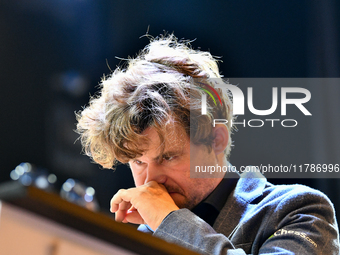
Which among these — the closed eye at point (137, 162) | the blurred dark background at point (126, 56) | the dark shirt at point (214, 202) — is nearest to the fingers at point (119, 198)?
the closed eye at point (137, 162)

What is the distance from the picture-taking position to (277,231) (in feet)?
3.46

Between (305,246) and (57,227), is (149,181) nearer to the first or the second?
(305,246)

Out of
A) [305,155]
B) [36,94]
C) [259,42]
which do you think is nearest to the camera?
[305,155]

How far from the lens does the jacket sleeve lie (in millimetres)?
971

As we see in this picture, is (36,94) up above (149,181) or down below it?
above

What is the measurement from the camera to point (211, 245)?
0.95 meters

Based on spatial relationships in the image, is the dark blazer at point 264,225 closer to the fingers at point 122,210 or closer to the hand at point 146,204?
the hand at point 146,204

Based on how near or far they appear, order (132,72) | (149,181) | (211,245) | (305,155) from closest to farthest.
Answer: (211,245), (149,181), (132,72), (305,155)

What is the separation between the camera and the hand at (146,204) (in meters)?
1.11

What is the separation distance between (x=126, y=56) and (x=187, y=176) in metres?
1.65

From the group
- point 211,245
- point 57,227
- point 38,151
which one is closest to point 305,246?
point 211,245

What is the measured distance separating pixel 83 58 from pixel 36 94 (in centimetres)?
43

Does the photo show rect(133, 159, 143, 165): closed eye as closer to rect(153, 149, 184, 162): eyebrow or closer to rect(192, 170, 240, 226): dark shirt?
rect(153, 149, 184, 162): eyebrow

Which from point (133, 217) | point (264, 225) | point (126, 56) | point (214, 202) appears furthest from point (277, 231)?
point (126, 56)
